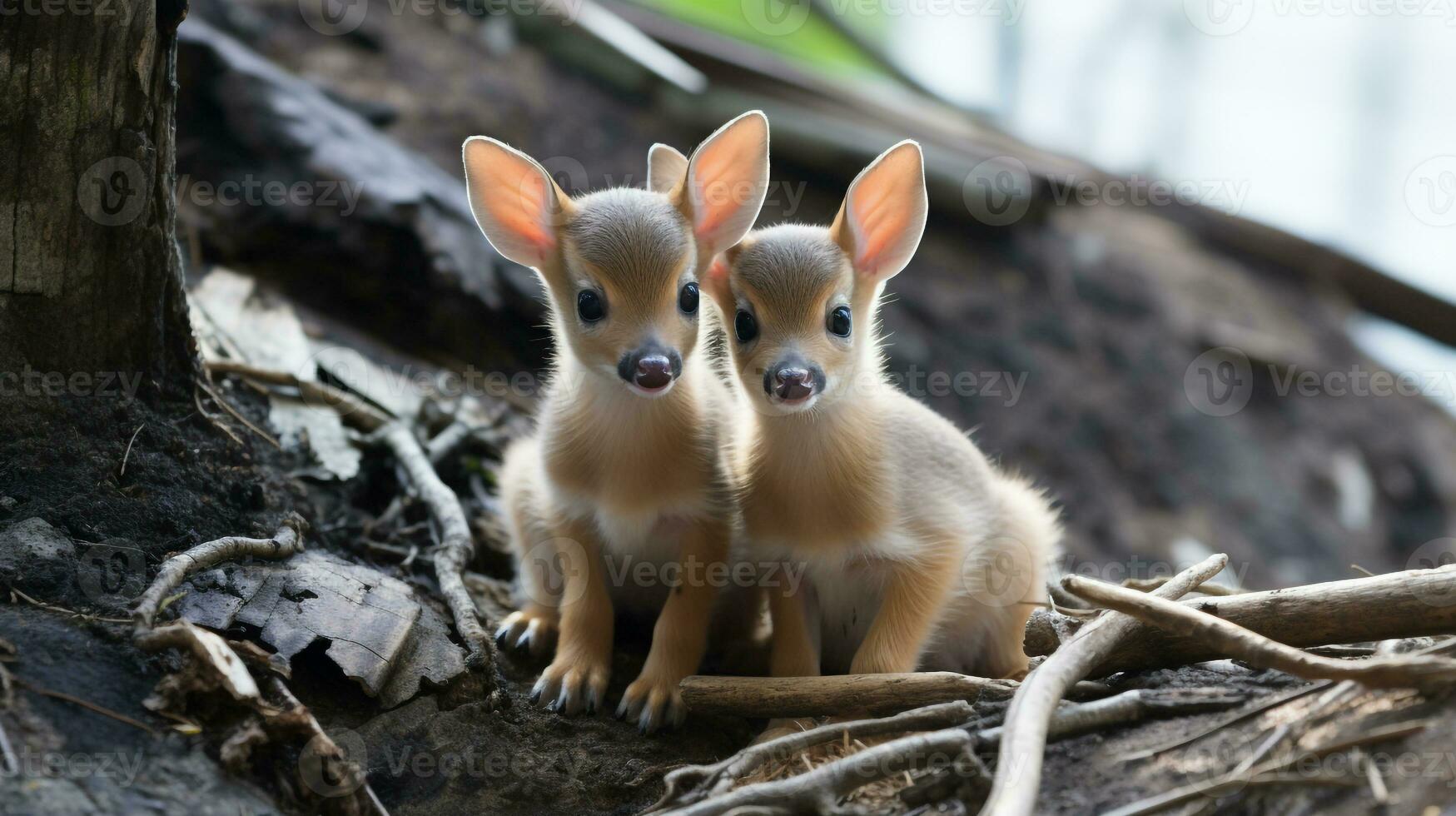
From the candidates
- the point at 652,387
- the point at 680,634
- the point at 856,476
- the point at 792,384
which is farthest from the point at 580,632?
the point at 792,384

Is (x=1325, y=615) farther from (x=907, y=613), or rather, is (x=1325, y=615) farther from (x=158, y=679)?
(x=158, y=679)

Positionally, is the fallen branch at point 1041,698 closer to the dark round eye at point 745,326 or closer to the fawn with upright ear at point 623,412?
the fawn with upright ear at point 623,412

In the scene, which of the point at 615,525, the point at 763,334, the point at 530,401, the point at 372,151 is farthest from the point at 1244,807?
the point at 372,151

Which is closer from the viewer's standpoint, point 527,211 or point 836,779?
point 836,779

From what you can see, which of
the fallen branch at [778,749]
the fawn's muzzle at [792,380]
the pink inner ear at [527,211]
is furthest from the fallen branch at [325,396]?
the fallen branch at [778,749]

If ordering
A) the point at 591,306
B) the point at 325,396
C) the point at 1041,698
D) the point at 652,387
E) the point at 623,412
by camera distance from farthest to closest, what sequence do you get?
the point at 325,396
the point at 623,412
the point at 591,306
the point at 652,387
the point at 1041,698

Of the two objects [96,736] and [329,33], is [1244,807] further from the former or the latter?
[329,33]

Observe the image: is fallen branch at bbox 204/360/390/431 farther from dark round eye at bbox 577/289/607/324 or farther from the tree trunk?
dark round eye at bbox 577/289/607/324
